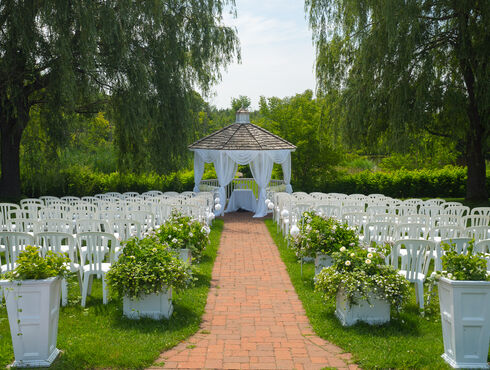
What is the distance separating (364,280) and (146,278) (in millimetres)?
2146

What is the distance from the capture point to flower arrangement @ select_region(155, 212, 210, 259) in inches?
250

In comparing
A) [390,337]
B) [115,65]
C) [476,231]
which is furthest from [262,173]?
[390,337]

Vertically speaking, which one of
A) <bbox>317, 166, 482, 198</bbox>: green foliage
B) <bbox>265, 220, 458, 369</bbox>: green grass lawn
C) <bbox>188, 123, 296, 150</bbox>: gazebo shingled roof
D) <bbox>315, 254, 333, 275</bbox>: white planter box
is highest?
Answer: <bbox>188, 123, 296, 150</bbox>: gazebo shingled roof

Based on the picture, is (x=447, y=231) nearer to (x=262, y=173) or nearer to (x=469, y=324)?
(x=469, y=324)

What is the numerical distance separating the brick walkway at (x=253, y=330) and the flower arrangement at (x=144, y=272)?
1.98ft

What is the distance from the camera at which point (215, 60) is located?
15.1m

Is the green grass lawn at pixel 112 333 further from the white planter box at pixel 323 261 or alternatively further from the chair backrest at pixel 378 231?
the chair backrest at pixel 378 231

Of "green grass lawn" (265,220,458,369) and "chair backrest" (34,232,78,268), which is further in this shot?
"chair backrest" (34,232,78,268)

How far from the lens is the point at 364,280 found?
4570 millimetres

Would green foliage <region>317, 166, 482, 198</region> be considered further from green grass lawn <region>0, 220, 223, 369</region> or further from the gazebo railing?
green grass lawn <region>0, 220, 223, 369</region>

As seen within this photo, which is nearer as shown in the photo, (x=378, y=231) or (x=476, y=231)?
(x=476, y=231)

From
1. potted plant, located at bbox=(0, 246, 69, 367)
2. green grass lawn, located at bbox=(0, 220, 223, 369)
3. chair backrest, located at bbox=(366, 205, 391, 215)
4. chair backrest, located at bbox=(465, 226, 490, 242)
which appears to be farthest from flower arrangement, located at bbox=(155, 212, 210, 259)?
chair backrest, located at bbox=(465, 226, 490, 242)

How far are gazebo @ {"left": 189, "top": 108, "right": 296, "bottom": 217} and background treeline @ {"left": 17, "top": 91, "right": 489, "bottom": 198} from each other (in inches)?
24.7

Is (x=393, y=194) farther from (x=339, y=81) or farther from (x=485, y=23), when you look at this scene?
(x=485, y=23)
